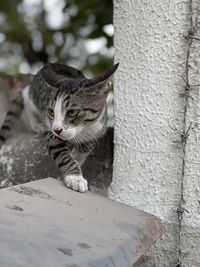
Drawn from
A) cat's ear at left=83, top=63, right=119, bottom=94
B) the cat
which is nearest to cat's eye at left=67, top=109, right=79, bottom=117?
the cat

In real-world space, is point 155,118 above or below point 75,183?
above

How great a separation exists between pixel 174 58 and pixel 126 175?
1.72 ft

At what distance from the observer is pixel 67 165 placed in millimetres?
2264

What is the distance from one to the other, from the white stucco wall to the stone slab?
290 millimetres

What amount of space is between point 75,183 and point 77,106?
18.5 inches

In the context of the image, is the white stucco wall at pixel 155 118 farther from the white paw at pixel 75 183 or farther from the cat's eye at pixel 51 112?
the cat's eye at pixel 51 112

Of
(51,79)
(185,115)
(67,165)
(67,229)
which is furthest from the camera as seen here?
(51,79)

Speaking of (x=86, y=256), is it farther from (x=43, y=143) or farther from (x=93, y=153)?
(x=43, y=143)

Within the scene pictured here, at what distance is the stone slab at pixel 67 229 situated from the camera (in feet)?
3.99

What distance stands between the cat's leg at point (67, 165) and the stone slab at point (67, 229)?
0.11 metres

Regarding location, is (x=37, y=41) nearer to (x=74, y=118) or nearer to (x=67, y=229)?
(x=74, y=118)

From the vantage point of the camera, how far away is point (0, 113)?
3494mm

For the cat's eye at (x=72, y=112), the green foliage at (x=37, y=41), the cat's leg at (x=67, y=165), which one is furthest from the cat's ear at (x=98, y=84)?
the green foliage at (x=37, y=41)

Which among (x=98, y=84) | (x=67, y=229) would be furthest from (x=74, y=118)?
(x=67, y=229)
